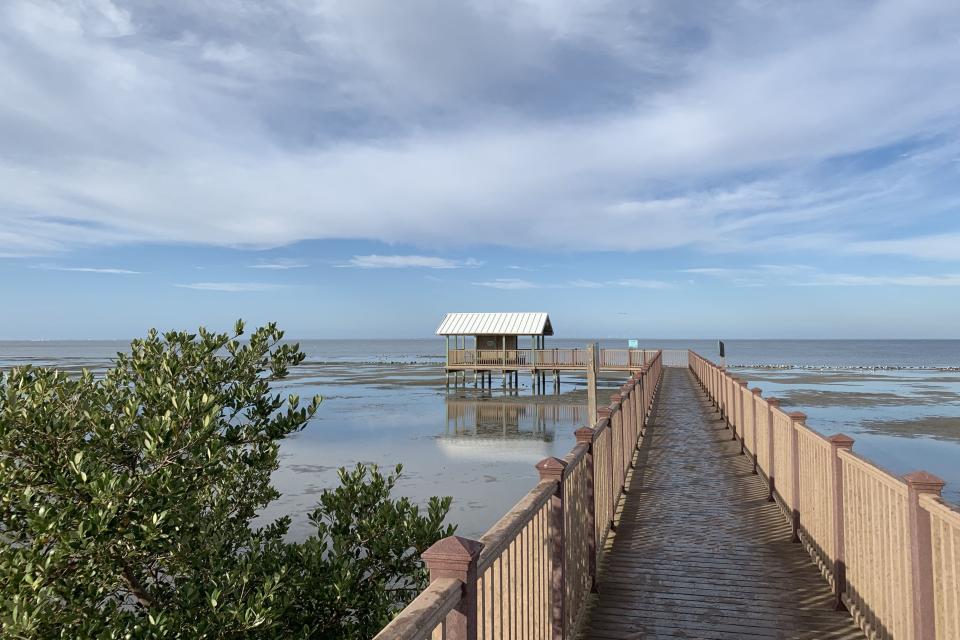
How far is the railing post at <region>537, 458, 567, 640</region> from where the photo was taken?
3.91m

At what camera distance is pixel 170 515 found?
4535 mm

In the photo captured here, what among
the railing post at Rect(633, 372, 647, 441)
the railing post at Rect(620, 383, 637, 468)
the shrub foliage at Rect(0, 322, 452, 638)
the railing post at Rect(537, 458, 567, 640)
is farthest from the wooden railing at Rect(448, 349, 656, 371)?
the railing post at Rect(537, 458, 567, 640)

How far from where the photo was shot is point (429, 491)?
54.1 feet

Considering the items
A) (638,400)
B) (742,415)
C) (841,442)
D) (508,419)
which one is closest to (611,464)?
(841,442)

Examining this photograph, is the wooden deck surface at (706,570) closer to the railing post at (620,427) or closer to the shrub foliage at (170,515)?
the railing post at (620,427)

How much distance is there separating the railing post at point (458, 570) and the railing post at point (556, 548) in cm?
163

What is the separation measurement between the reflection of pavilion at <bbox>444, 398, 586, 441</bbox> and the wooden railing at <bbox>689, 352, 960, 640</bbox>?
19.6m

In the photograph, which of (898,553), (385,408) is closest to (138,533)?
(898,553)

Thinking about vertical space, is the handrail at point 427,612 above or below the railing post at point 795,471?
above

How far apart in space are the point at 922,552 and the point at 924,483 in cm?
40

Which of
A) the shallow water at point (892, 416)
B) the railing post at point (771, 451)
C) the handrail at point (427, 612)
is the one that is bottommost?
the shallow water at point (892, 416)

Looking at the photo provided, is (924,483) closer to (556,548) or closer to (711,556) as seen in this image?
(556,548)

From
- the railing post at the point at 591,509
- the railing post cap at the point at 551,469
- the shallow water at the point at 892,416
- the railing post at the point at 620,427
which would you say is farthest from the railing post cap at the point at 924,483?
the shallow water at the point at 892,416

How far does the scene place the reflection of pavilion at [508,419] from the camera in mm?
27141
